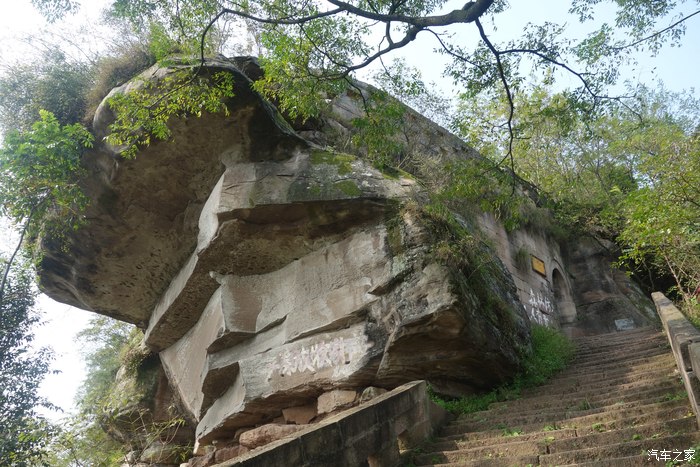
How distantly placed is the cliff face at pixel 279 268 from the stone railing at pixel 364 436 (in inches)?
56.3

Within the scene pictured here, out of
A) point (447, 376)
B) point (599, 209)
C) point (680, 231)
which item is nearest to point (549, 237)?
point (599, 209)

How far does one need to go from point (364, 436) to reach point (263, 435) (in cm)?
338

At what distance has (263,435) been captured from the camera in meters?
7.54

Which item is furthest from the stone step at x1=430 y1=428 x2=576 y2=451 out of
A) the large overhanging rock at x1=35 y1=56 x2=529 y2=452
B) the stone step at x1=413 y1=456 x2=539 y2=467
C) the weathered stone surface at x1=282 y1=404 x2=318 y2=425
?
the weathered stone surface at x1=282 y1=404 x2=318 y2=425

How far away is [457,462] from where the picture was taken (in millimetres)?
4520

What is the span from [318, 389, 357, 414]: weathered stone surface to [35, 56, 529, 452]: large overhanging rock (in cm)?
12

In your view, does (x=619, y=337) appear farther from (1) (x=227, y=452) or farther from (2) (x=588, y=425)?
(1) (x=227, y=452)

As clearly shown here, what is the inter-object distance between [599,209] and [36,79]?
573 inches

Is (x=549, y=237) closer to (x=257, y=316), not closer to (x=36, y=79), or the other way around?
(x=257, y=316)

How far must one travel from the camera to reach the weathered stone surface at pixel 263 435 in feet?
24.3

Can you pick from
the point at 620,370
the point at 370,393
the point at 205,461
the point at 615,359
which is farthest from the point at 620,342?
the point at 205,461

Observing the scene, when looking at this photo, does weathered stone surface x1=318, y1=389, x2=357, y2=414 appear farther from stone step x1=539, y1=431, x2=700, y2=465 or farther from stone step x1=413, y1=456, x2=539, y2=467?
stone step x1=539, y1=431, x2=700, y2=465

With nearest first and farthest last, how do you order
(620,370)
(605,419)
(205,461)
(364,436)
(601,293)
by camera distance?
1. (364,436)
2. (605,419)
3. (620,370)
4. (205,461)
5. (601,293)

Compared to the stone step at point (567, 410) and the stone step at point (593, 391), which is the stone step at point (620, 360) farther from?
the stone step at point (567, 410)
